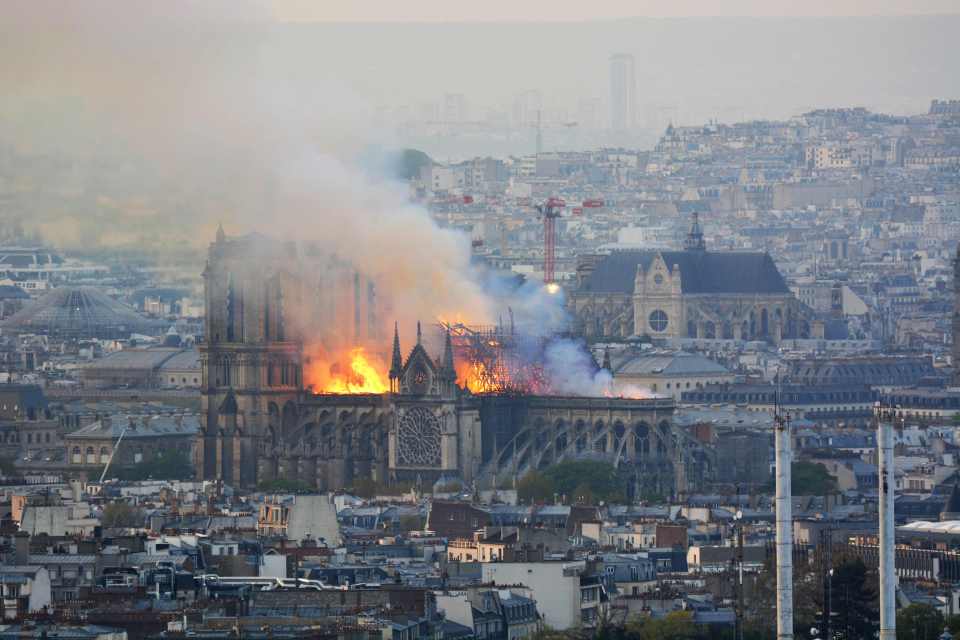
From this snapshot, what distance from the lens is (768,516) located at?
13338cm

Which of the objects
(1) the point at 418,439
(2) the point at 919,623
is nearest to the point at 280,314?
(1) the point at 418,439

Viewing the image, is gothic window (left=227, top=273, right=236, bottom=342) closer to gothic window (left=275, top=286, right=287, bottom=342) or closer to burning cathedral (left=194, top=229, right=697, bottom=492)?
burning cathedral (left=194, top=229, right=697, bottom=492)

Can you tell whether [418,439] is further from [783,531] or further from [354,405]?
[783,531]

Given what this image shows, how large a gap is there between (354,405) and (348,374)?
4621mm

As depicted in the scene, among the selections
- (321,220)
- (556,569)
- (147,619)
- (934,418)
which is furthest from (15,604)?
(934,418)

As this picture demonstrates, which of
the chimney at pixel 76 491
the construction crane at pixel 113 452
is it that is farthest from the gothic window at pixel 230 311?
the chimney at pixel 76 491

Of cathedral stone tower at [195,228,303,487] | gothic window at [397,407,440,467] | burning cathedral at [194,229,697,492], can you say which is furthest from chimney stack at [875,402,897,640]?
cathedral stone tower at [195,228,303,487]

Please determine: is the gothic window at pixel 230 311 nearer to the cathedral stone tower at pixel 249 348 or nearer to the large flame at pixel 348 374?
the cathedral stone tower at pixel 249 348

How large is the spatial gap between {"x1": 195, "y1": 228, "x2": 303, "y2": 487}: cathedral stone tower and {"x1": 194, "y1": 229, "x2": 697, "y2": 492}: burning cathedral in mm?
35

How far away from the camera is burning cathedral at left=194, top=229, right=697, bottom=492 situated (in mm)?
170375

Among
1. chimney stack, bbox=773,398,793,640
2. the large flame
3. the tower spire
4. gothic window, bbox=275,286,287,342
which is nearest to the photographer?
chimney stack, bbox=773,398,793,640

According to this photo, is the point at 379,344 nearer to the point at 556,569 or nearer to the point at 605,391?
the point at 605,391

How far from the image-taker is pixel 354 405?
582 feet

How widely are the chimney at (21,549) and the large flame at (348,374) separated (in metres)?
71.7
